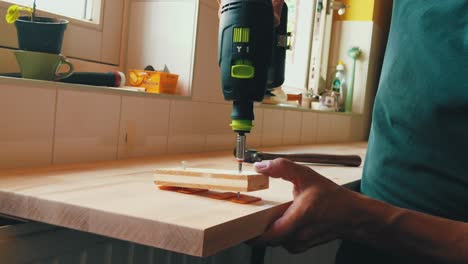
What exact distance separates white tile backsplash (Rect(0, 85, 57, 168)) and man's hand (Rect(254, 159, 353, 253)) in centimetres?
42

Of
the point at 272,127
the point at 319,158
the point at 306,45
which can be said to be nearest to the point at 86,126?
the point at 319,158

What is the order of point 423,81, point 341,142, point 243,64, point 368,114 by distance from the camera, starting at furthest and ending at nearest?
point 368,114, point 341,142, point 423,81, point 243,64

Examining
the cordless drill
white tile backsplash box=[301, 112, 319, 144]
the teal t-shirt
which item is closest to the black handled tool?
the teal t-shirt

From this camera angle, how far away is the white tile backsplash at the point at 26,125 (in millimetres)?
877

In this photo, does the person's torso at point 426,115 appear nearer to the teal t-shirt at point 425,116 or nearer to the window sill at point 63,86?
the teal t-shirt at point 425,116

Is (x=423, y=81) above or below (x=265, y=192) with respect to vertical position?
above

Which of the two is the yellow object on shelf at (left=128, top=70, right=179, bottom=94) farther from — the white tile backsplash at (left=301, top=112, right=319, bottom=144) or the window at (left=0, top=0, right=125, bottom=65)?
the white tile backsplash at (left=301, top=112, right=319, bottom=144)

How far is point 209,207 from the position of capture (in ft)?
2.25

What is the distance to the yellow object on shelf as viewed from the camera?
4.21ft

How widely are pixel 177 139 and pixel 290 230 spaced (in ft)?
2.11

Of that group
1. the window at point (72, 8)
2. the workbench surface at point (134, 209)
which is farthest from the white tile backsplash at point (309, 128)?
the workbench surface at point (134, 209)

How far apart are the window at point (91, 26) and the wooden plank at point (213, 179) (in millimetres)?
612

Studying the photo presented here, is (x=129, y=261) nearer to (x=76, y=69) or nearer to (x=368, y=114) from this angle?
(x=76, y=69)

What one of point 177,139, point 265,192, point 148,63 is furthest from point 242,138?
point 148,63
